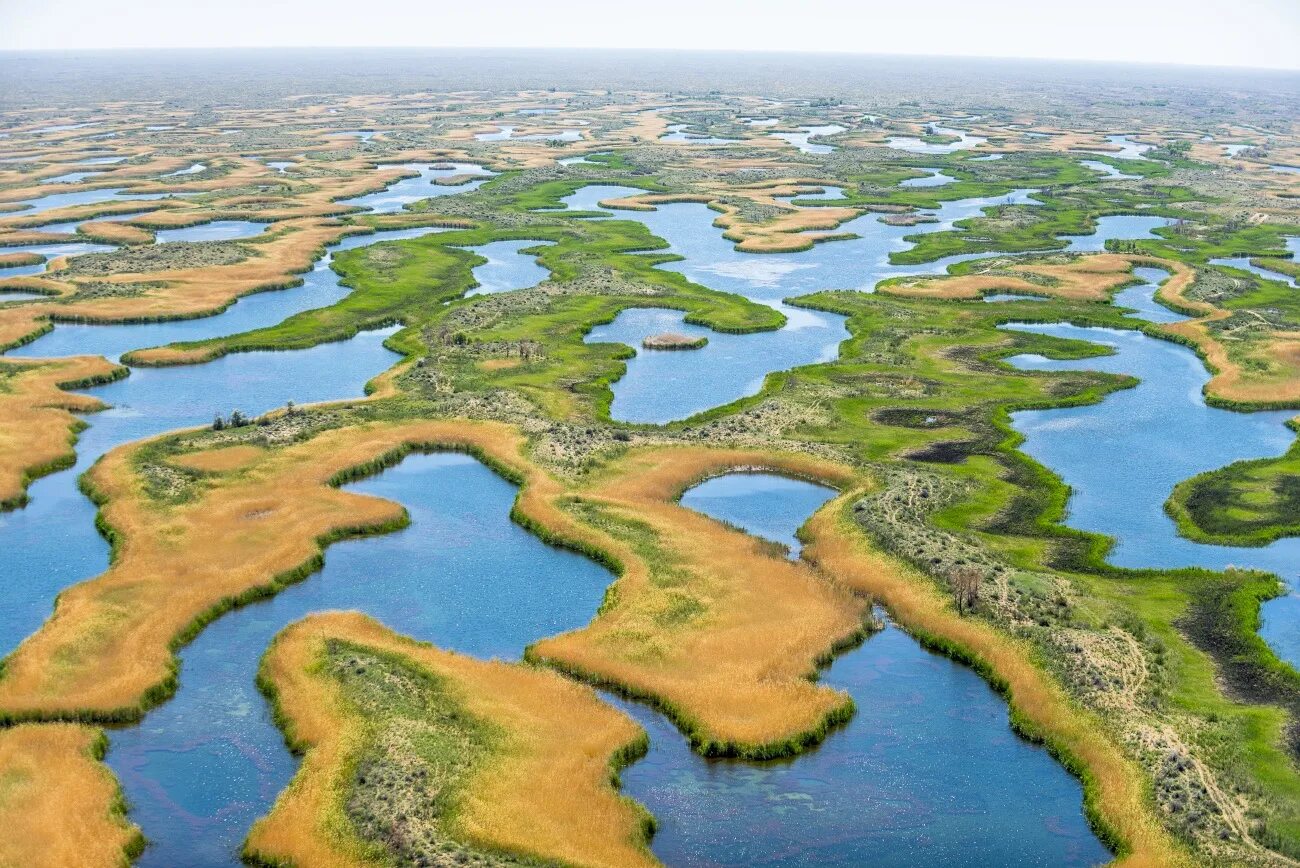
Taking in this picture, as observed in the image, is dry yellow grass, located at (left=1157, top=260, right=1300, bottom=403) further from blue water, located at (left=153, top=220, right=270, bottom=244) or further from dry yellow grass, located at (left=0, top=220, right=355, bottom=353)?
blue water, located at (left=153, top=220, right=270, bottom=244)

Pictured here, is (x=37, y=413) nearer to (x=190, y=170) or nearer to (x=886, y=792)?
(x=886, y=792)

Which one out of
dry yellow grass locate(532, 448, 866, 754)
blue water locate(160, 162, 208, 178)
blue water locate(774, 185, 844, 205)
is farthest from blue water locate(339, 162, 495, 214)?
dry yellow grass locate(532, 448, 866, 754)

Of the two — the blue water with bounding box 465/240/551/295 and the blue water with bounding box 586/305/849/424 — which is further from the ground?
the blue water with bounding box 586/305/849/424

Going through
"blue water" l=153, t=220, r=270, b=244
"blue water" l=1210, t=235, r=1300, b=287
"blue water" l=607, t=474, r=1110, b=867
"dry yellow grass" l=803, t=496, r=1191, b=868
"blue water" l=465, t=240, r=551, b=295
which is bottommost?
"blue water" l=153, t=220, r=270, b=244

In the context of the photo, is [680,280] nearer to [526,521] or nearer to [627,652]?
[526,521]

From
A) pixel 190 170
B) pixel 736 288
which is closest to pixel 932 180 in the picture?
pixel 736 288

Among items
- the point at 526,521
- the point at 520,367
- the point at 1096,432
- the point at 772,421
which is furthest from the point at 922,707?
the point at 520,367

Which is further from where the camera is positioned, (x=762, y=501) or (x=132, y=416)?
(x=132, y=416)
